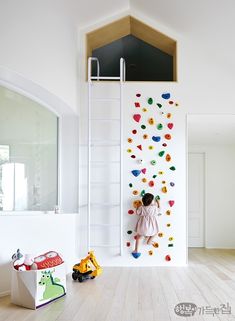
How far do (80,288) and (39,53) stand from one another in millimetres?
2736

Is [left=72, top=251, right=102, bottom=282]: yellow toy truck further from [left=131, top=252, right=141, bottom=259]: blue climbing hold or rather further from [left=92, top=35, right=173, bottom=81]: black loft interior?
[left=92, top=35, right=173, bottom=81]: black loft interior

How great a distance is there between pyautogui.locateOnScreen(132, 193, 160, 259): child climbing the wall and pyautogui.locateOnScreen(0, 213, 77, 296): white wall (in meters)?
0.92

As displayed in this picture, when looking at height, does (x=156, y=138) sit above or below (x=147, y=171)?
above

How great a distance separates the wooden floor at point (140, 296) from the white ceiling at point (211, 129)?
2211 mm

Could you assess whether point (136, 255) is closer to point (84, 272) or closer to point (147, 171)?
point (84, 272)

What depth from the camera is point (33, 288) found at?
145 inches

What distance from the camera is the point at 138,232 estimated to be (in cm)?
558

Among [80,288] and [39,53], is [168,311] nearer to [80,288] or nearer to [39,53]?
[80,288]

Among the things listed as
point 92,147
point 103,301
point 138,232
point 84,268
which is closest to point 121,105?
point 92,147

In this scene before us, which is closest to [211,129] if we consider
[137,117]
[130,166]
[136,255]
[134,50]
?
[137,117]

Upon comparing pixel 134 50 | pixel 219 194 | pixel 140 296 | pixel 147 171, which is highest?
pixel 134 50

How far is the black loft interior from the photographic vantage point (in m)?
6.86

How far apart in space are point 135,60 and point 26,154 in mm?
3289

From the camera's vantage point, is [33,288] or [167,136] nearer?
[33,288]
